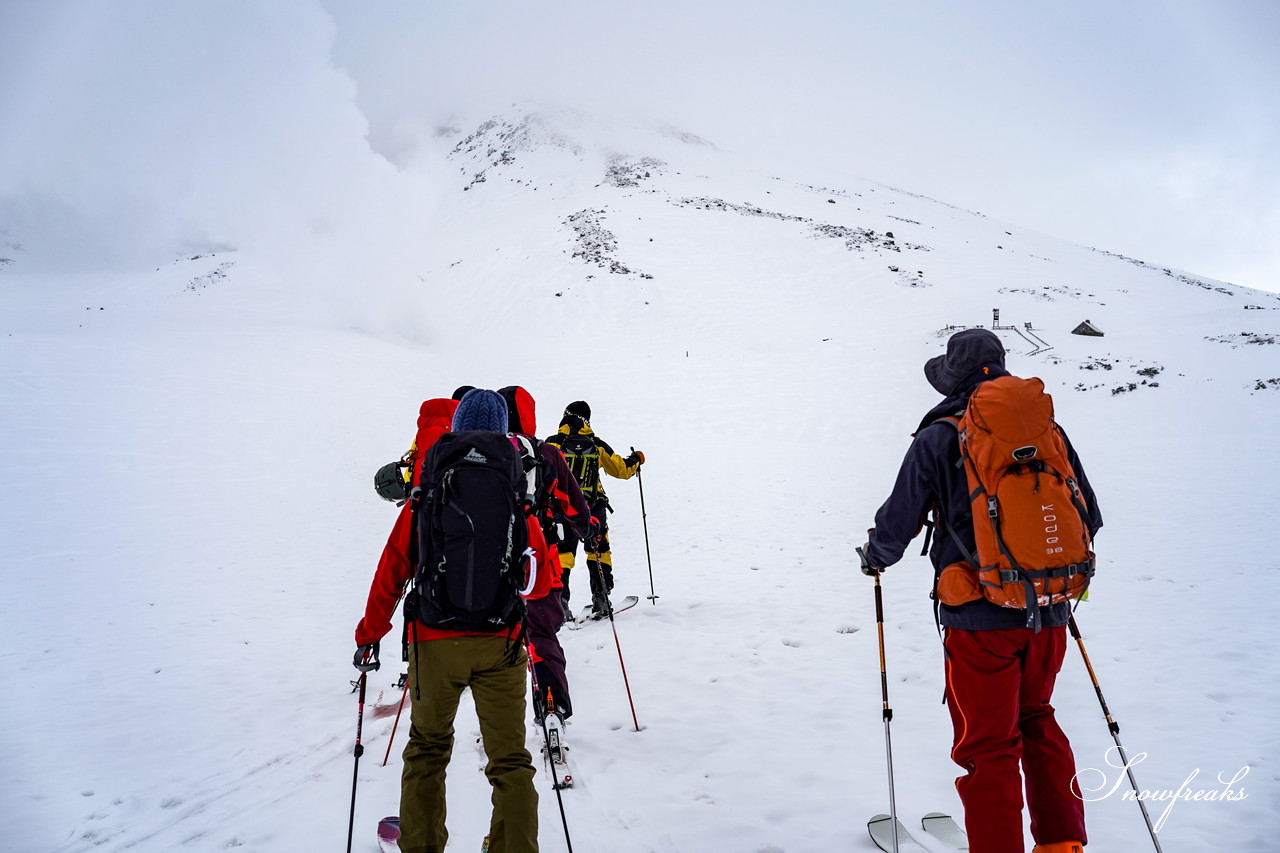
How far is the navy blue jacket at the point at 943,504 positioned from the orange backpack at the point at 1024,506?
124mm

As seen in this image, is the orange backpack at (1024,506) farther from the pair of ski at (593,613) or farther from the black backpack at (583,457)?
the pair of ski at (593,613)

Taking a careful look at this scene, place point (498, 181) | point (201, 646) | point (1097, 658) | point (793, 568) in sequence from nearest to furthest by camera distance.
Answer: point (1097, 658)
point (201, 646)
point (793, 568)
point (498, 181)

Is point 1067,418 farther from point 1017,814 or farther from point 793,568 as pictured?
point 1017,814

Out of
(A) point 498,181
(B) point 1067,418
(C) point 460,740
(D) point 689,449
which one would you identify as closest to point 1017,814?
(C) point 460,740

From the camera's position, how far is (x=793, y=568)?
881cm

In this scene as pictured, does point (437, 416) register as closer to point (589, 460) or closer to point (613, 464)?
point (589, 460)

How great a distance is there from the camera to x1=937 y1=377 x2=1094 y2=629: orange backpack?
2498mm

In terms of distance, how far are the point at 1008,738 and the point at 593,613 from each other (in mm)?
5295

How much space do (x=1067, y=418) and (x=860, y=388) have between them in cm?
659

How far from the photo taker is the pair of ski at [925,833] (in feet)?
10.4

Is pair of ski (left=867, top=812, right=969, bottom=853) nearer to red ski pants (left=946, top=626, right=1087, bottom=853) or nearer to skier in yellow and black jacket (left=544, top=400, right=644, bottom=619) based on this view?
red ski pants (left=946, top=626, right=1087, bottom=853)

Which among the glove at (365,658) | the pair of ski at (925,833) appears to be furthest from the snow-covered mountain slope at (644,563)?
the glove at (365,658)

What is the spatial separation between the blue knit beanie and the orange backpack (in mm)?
2245

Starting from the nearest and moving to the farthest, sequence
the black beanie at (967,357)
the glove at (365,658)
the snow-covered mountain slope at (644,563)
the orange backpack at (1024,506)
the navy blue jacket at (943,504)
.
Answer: the orange backpack at (1024,506) < the navy blue jacket at (943,504) < the black beanie at (967,357) < the glove at (365,658) < the snow-covered mountain slope at (644,563)
